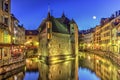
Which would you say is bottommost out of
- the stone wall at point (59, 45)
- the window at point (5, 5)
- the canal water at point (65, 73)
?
the canal water at point (65, 73)

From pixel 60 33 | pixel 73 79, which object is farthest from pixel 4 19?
pixel 60 33

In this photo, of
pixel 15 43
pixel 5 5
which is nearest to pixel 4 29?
pixel 5 5

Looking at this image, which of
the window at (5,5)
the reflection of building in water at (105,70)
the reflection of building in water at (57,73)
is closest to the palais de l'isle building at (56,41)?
the reflection of building in water at (105,70)

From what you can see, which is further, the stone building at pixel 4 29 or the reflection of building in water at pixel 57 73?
the stone building at pixel 4 29

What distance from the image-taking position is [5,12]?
3850 centimetres

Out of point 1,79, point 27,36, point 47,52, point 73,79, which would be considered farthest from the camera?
point 27,36

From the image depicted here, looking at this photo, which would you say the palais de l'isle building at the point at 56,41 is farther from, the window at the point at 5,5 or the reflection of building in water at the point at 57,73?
the window at the point at 5,5

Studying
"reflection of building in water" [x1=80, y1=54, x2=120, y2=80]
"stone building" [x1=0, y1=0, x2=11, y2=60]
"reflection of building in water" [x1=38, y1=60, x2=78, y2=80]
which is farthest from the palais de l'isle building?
"stone building" [x1=0, y1=0, x2=11, y2=60]

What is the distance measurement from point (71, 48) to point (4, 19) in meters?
36.4

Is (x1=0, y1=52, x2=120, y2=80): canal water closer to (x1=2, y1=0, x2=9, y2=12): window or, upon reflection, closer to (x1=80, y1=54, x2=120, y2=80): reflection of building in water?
(x1=80, y1=54, x2=120, y2=80): reflection of building in water

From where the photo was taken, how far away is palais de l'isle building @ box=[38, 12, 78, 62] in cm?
5259

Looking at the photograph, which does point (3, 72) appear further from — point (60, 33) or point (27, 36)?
point (27, 36)

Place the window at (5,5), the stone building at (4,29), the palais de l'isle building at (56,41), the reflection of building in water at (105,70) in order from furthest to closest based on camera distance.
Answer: the palais de l'isle building at (56,41) → the window at (5,5) → the stone building at (4,29) → the reflection of building in water at (105,70)

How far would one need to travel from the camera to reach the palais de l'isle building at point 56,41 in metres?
52.6
